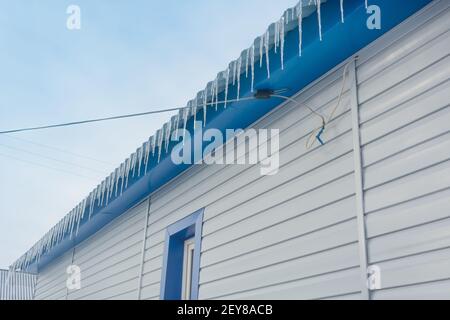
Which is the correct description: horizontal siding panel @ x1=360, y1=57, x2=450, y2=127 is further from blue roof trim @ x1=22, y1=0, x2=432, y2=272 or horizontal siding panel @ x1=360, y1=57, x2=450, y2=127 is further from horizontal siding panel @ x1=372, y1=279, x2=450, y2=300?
horizontal siding panel @ x1=372, y1=279, x2=450, y2=300

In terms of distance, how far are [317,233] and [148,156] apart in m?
2.26

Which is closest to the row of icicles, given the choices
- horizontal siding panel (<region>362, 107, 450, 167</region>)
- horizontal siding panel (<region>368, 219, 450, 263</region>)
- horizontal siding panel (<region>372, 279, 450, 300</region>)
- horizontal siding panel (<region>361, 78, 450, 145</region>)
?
horizontal siding panel (<region>361, 78, 450, 145</region>)

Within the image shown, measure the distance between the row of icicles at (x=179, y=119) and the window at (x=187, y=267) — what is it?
0.88 meters

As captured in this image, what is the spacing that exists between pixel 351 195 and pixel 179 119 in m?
1.78

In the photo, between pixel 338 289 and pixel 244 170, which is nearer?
pixel 338 289

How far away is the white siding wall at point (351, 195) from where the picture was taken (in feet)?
7.38

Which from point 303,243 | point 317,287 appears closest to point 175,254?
point 303,243

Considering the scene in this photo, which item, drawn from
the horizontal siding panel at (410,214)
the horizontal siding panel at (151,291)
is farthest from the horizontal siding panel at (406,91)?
the horizontal siding panel at (151,291)

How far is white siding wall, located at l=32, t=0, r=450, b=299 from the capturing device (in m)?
2.25

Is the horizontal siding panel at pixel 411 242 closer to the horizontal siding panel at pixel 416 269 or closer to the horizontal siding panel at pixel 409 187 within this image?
the horizontal siding panel at pixel 416 269

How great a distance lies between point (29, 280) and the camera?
10.3m

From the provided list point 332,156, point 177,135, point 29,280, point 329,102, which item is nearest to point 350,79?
point 329,102

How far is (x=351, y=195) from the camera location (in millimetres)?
2672

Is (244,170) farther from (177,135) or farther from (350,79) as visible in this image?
(350,79)
